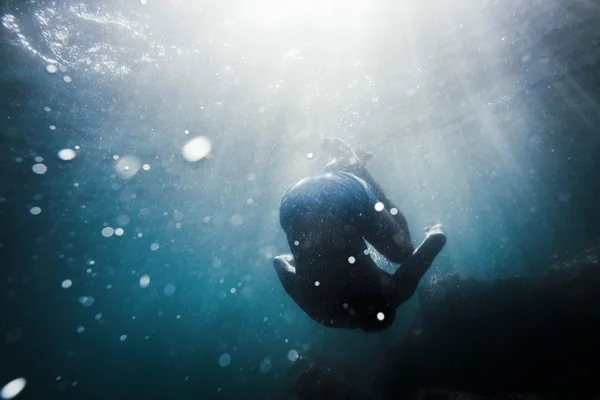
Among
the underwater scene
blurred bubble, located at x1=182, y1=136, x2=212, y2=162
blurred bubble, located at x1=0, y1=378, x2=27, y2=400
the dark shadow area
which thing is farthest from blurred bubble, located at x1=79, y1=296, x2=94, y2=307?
the dark shadow area

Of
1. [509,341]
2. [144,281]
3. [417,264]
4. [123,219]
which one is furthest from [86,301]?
[417,264]

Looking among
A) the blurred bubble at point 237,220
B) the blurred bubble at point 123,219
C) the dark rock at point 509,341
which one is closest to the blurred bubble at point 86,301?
the blurred bubble at point 123,219

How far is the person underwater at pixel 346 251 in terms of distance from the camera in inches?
98.3

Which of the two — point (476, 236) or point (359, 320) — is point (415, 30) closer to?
point (359, 320)

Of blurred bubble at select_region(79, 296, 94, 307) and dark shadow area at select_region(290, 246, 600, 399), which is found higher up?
dark shadow area at select_region(290, 246, 600, 399)

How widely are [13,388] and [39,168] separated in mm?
36485

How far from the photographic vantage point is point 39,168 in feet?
46.6

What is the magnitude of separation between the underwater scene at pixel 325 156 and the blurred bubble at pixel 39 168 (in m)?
0.20

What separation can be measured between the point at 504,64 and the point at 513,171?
2751 cm

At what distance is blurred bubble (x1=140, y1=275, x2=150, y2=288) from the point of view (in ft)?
125

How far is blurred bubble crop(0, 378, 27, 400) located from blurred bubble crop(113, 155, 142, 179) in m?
34.0

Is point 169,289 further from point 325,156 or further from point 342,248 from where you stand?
point 342,248

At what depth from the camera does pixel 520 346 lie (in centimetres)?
1047

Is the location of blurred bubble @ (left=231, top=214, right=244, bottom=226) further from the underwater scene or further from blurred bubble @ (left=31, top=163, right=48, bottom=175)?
blurred bubble @ (left=31, top=163, right=48, bottom=175)
